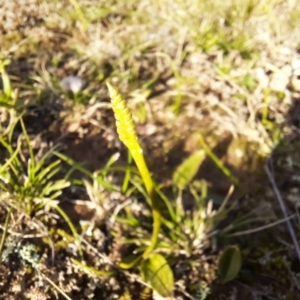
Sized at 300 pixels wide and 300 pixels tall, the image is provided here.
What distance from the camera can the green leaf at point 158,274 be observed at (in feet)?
4.72

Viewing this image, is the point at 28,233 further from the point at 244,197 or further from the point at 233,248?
the point at 244,197

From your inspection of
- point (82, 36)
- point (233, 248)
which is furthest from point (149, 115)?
point (233, 248)

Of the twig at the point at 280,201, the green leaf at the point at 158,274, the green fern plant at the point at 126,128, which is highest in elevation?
the green fern plant at the point at 126,128

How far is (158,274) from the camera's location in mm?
1461

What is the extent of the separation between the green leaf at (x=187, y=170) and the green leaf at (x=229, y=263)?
288 mm

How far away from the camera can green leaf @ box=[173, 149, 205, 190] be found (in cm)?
168

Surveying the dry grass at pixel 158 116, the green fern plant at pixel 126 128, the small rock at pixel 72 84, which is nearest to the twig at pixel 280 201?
the dry grass at pixel 158 116

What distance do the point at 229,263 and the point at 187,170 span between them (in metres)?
0.36

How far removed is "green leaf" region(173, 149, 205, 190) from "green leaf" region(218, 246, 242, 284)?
29 cm

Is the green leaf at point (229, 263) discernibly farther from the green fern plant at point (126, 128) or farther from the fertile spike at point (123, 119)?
the fertile spike at point (123, 119)

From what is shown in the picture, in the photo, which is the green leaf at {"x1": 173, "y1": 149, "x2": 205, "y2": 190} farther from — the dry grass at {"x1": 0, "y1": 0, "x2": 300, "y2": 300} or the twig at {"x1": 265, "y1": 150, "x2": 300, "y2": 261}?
the twig at {"x1": 265, "y1": 150, "x2": 300, "y2": 261}

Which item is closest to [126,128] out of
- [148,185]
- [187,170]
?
[148,185]

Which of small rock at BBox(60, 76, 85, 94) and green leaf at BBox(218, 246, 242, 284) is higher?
small rock at BBox(60, 76, 85, 94)

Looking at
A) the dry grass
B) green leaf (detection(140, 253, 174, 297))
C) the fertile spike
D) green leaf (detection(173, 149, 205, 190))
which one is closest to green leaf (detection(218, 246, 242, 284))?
the dry grass
